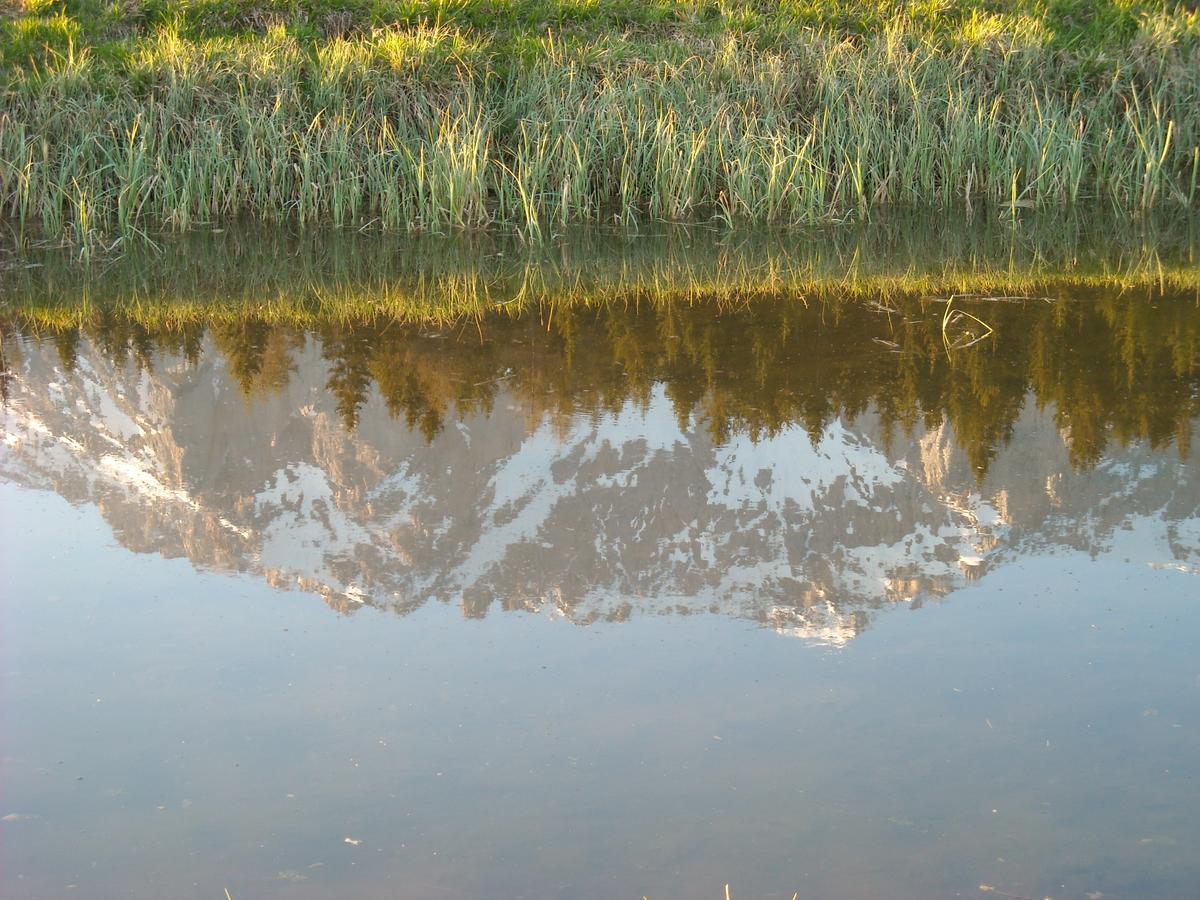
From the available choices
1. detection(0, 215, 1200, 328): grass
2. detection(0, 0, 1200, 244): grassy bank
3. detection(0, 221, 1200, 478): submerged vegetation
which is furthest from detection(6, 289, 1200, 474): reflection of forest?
detection(0, 0, 1200, 244): grassy bank

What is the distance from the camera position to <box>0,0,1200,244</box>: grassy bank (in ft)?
35.1

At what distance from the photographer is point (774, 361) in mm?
6965

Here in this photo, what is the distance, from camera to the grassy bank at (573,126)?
10.7 meters

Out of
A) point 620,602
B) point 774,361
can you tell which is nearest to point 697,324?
point 774,361

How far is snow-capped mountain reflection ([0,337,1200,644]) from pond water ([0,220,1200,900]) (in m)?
0.02

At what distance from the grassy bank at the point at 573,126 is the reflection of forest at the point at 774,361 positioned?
2838mm

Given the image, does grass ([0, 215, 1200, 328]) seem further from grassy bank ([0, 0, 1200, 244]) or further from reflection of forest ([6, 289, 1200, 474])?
grassy bank ([0, 0, 1200, 244])

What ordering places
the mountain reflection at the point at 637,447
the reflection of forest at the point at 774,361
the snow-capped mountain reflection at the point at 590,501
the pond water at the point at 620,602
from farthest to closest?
1. the reflection of forest at the point at 774,361
2. the mountain reflection at the point at 637,447
3. the snow-capped mountain reflection at the point at 590,501
4. the pond water at the point at 620,602

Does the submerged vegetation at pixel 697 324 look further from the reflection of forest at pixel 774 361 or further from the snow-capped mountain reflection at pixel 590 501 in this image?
the snow-capped mountain reflection at pixel 590 501

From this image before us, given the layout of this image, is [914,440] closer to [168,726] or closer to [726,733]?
[726,733]

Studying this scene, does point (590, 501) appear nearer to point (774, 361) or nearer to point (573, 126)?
point (774, 361)

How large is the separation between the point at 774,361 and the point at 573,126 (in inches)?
189

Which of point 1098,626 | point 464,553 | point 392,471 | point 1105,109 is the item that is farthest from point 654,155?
point 1098,626

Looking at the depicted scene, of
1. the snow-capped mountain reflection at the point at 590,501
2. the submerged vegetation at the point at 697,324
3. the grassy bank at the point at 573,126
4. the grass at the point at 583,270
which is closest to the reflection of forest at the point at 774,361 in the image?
the submerged vegetation at the point at 697,324
